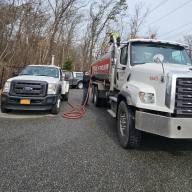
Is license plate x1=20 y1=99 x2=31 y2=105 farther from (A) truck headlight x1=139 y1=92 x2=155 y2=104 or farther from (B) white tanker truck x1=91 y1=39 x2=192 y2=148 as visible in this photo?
(A) truck headlight x1=139 y1=92 x2=155 y2=104

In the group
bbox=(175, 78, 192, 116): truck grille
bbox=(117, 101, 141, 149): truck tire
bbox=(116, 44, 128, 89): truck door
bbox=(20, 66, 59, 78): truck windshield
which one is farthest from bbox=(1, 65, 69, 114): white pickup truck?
bbox=(175, 78, 192, 116): truck grille

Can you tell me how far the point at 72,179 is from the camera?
15.2ft

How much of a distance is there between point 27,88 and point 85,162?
5242 mm

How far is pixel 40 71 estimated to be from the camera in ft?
39.5

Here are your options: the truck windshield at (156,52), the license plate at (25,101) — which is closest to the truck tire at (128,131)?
the truck windshield at (156,52)

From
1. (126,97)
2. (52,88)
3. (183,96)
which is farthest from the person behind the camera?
(52,88)

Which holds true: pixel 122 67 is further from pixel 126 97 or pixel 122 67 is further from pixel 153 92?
pixel 153 92

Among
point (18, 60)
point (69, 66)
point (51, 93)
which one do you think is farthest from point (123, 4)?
point (51, 93)

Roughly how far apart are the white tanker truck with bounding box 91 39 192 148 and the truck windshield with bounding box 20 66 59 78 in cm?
436

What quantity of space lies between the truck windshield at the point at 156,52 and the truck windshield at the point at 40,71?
16.4ft

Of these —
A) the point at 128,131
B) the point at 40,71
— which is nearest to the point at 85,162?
the point at 128,131

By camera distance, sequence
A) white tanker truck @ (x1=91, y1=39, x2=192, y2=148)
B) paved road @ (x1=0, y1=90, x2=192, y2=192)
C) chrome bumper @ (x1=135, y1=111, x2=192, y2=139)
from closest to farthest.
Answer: paved road @ (x1=0, y1=90, x2=192, y2=192) < chrome bumper @ (x1=135, y1=111, x2=192, y2=139) < white tanker truck @ (x1=91, y1=39, x2=192, y2=148)

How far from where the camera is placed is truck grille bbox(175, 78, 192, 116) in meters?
5.55

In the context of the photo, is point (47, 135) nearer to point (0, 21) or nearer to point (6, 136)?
point (6, 136)
